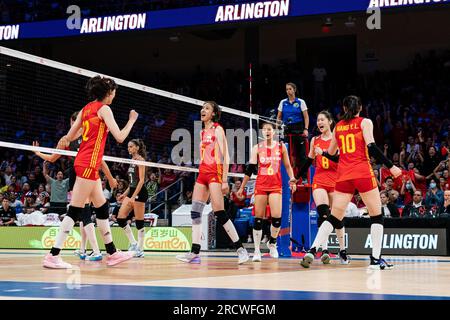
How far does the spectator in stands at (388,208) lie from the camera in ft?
50.5

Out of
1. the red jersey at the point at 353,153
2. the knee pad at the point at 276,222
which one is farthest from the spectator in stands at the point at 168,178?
the red jersey at the point at 353,153

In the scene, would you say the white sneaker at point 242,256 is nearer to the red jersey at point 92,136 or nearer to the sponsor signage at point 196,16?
the red jersey at point 92,136

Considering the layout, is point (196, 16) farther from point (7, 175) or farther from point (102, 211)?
point (102, 211)

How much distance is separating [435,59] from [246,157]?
33.5ft

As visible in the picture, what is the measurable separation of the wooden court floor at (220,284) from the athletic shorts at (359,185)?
100cm

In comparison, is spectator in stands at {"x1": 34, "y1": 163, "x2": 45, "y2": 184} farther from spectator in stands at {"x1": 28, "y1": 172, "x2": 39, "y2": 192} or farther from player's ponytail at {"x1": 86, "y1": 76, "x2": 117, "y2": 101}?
player's ponytail at {"x1": 86, "y1": 76, "x2": 117, "y2": 101}

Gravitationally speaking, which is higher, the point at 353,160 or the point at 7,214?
the point at 353,160

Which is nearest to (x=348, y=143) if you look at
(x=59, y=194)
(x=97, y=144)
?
(x=97, y=144)

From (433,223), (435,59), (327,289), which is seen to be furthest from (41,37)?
(327,289)

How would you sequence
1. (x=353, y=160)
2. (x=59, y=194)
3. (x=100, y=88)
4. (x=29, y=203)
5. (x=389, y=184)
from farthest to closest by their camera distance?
(x=29, y=203) < (x=59, y=194) < (x=389, y=184) < (x=353, y=160) < (x=100, y=88)

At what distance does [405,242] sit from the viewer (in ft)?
47.9

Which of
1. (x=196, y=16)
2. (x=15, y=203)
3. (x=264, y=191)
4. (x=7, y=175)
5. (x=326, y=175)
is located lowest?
(x=15, y=203)

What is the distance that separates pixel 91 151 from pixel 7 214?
11.6m

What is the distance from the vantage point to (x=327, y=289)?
20.0 feet
